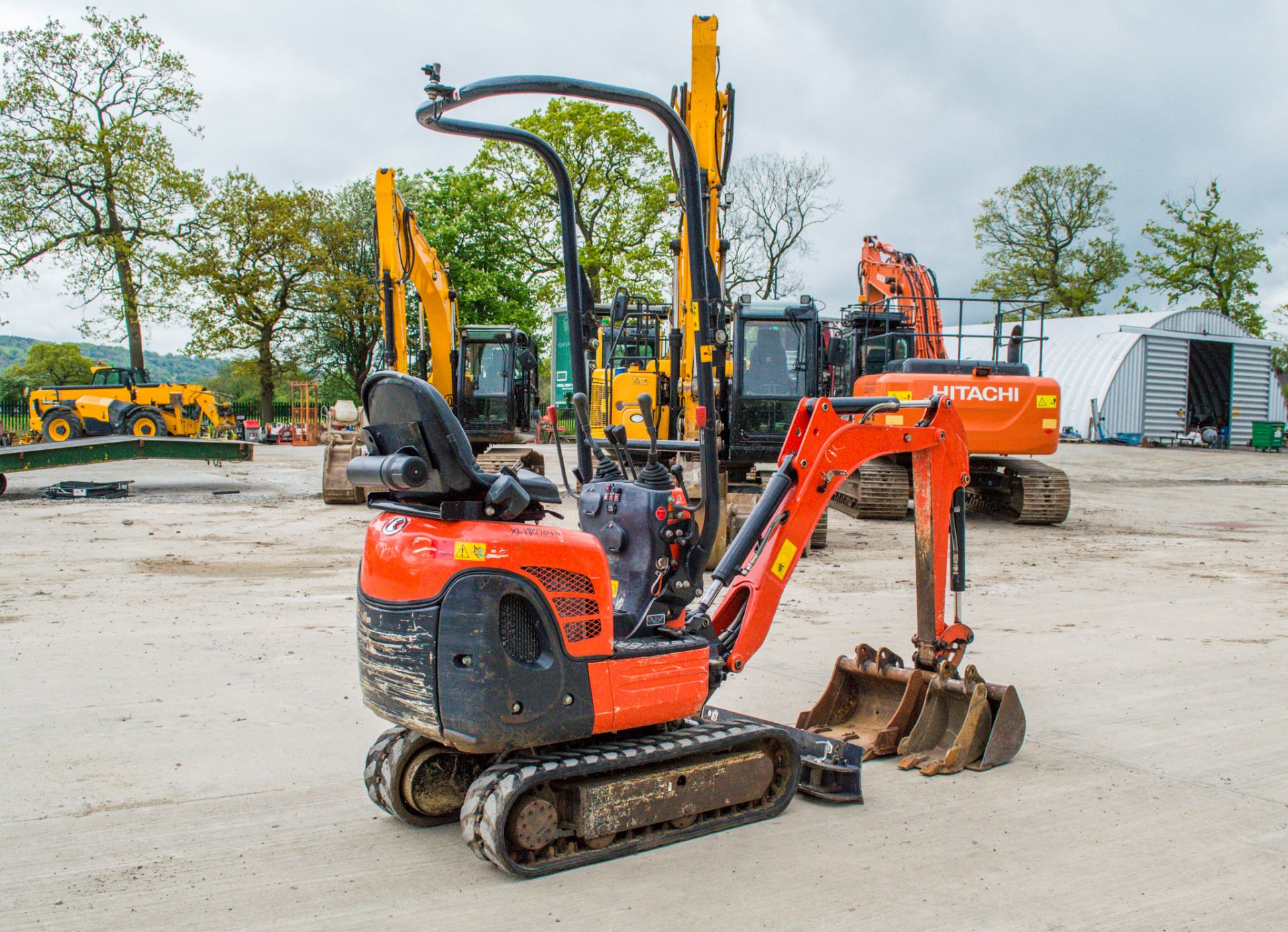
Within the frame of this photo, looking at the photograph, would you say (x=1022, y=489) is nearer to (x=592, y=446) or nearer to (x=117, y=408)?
(x=592, y=446)

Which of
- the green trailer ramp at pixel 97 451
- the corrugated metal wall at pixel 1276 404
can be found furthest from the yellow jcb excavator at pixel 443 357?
the corrugated metal wall at pixel 1276 404

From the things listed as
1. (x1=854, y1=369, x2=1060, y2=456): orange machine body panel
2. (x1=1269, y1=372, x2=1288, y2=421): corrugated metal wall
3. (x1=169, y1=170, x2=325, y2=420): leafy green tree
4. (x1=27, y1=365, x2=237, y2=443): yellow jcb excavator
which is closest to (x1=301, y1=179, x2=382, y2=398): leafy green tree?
(x1=169, y1=170, x2=325, y2=420): leafy green tree

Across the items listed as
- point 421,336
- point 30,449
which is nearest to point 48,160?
point 30,449

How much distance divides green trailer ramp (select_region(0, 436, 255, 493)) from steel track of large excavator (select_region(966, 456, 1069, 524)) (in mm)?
12537

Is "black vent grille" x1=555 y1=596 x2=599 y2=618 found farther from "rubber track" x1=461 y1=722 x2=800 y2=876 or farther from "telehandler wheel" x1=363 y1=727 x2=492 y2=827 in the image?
"telehandler wheel" x1=363 y1=727 x2=492 y2=827

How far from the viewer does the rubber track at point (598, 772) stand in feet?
11.9

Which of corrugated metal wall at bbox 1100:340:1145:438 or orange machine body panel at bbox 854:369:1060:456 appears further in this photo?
corrugated metal wall at bbox 1100:340:1145:438

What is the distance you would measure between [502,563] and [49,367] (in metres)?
57.5

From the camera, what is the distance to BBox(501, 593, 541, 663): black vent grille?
3688 millimetres

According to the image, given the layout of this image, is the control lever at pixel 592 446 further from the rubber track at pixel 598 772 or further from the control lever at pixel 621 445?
the rubber track at pixel 598 772

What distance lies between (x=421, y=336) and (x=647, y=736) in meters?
12.7

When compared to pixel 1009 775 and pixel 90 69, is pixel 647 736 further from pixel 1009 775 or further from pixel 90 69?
pixel 90 69

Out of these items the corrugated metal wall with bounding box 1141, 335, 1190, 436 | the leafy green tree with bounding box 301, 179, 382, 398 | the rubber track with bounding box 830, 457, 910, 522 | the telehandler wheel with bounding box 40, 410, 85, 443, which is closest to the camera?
the rubber track with bounding box 830, 457, 910, 522

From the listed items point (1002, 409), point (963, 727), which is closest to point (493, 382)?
point (1002, 409)
